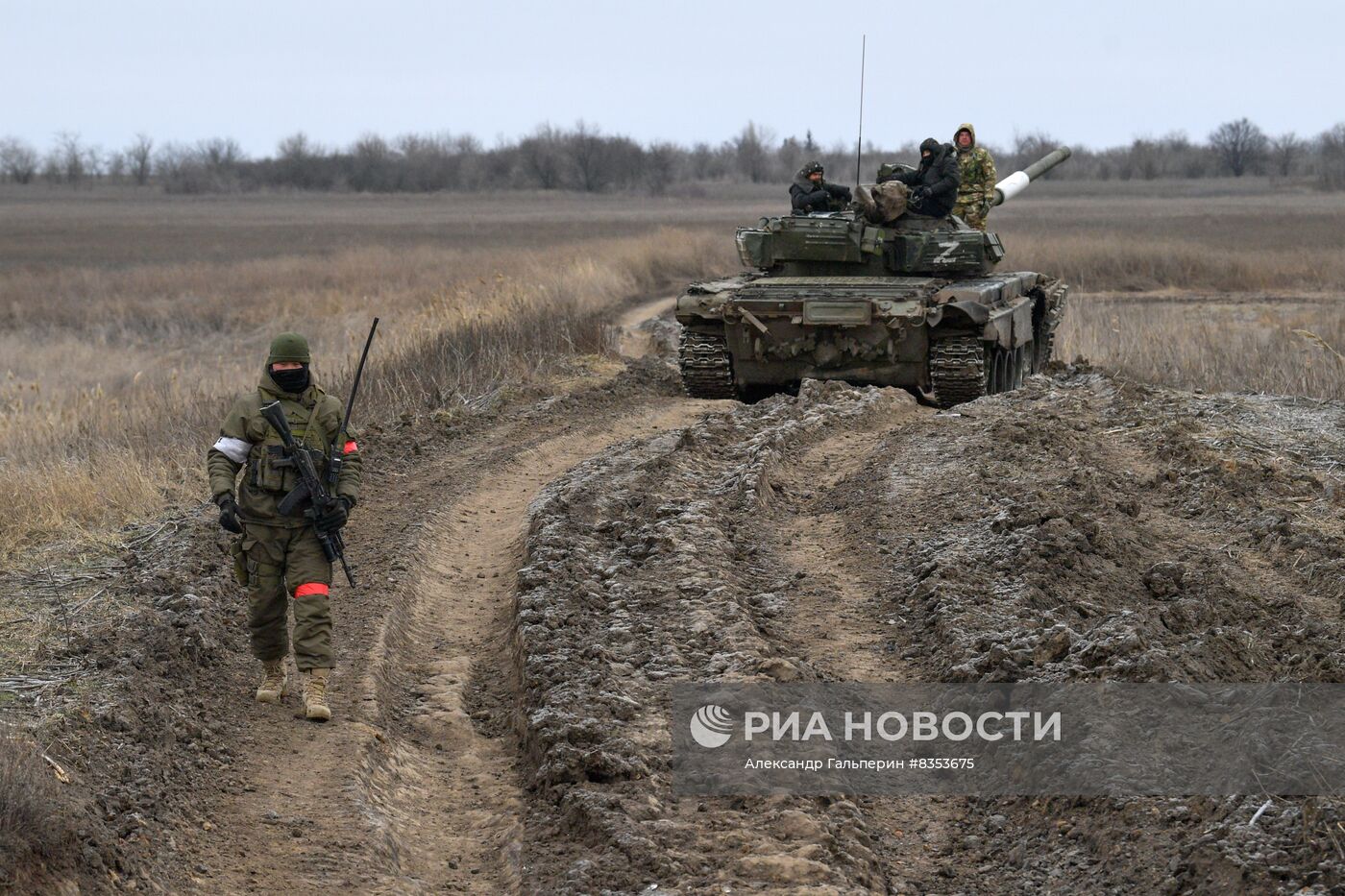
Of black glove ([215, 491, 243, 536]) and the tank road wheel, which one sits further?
the tank road wheel

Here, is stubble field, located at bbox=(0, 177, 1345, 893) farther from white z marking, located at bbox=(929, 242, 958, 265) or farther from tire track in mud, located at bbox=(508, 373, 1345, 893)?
white z marking, located at bbox=(929, 242, 958, 265)

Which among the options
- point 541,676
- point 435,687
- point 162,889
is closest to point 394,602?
point 435,687

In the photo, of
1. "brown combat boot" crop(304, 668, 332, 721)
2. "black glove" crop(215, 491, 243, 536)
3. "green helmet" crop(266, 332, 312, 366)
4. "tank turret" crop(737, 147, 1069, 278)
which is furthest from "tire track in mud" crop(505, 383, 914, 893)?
"tank turret" crop(737, 147, 1069, 278)

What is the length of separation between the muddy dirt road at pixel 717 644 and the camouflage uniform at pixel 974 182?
5.38 meters

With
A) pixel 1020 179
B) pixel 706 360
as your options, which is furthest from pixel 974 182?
pixel 706 360

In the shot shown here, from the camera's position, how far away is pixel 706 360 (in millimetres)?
12789

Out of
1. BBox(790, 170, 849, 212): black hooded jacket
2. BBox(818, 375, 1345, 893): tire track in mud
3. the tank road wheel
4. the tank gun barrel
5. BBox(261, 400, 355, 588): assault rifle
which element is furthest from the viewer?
the tank gun barrel

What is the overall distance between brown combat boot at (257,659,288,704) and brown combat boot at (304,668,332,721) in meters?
0.17

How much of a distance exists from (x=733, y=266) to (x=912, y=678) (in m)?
24.0

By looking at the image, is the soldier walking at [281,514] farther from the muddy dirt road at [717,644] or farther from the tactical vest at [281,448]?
the muddy dirt road at [717,644]

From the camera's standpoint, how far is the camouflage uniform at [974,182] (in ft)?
50.0

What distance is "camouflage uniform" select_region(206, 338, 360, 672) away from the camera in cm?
575

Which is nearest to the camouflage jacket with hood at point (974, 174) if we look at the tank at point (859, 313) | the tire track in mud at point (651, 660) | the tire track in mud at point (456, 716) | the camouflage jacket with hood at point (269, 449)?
the tank at point (859, 313)

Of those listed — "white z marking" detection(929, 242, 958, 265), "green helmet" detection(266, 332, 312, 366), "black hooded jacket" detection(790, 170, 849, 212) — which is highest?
"black hooded jacket" detection(790, 170, 849, 212)
